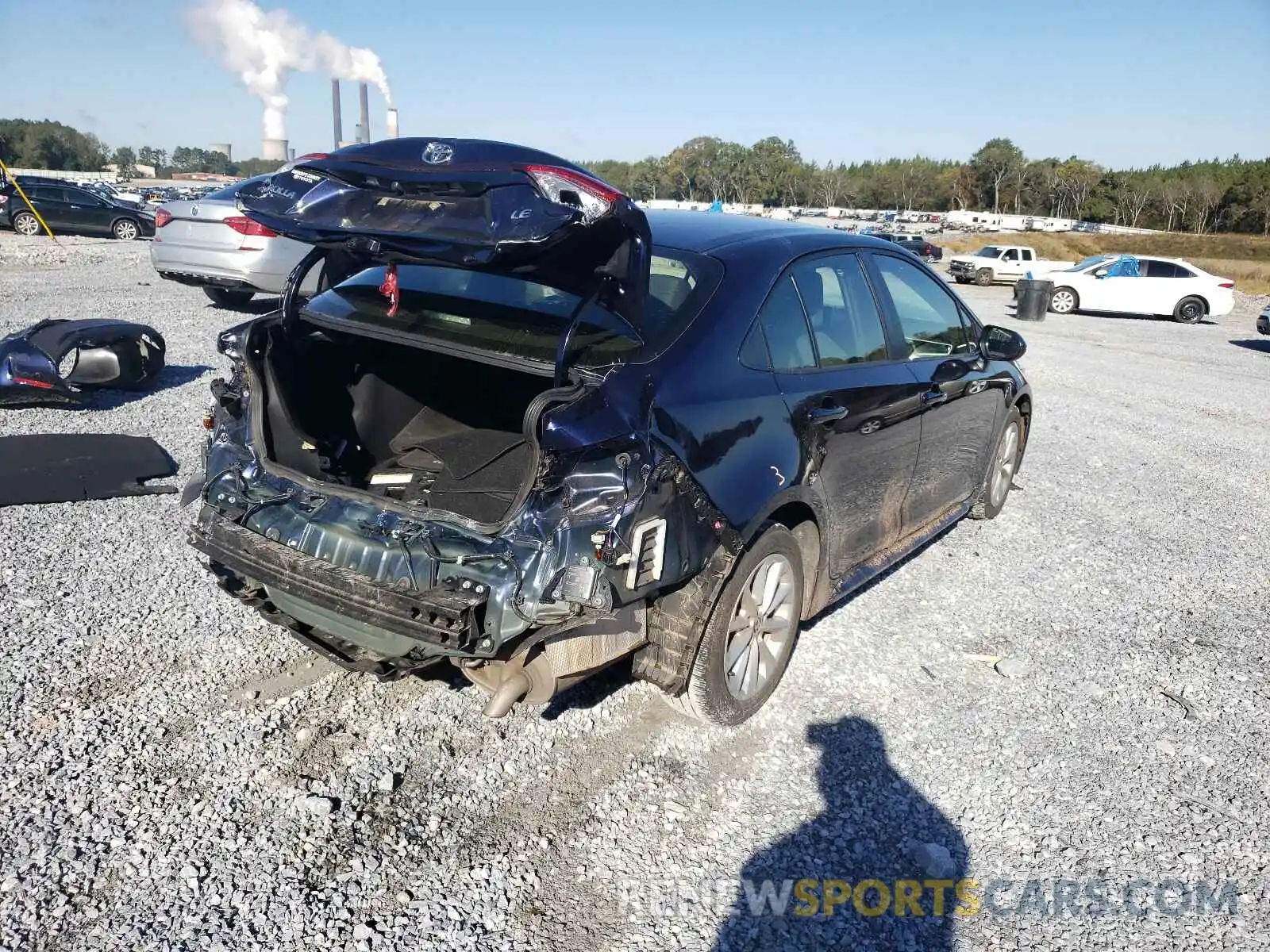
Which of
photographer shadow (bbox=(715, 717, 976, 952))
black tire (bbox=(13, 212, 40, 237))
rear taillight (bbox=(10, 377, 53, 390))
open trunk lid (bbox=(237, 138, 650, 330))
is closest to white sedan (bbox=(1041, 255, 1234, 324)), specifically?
rear taillight (bbox=(10, 377, 53, 390))

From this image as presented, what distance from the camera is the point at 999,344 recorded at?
4.94 metres

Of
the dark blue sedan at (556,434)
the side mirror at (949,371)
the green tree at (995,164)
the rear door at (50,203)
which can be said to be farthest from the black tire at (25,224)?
the green tree at (995,164)

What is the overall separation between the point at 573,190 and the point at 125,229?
1066 inches

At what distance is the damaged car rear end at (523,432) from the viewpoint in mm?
2533

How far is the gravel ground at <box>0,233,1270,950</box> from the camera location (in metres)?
2.45

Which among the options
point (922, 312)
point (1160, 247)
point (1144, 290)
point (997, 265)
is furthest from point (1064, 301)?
point (1160, 247)

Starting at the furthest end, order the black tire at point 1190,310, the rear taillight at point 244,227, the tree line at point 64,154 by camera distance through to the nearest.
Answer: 1. the tree line at point 64,154
2. the black tire at point 1190,310
3. the rear taillight at point 244,227

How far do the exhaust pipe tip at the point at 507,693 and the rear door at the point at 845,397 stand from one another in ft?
3.89

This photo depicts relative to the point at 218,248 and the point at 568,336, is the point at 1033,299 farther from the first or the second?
the point at 568,336

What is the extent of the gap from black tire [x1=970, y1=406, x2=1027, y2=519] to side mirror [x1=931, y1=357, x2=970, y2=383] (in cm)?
103

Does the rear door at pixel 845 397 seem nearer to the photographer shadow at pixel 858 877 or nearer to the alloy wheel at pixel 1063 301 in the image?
the photographer shadow at pixel 858 877

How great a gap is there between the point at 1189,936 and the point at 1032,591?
251cm

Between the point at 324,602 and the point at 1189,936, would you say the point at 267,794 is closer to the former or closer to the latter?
the point at 324,602

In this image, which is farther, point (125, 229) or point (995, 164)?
point (995, 164)
